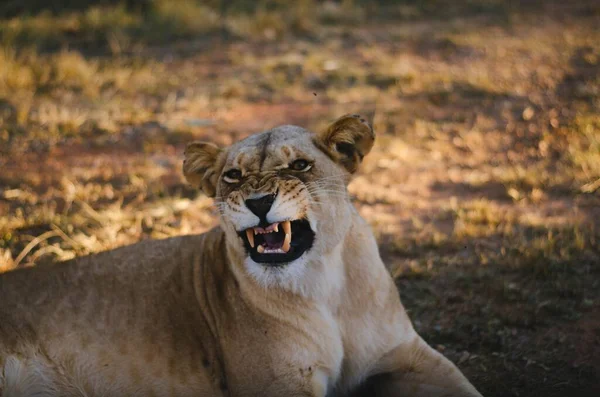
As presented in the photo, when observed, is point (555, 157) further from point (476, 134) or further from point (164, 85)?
point (164, 85)

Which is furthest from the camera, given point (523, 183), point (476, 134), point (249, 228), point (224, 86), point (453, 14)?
point (453, 14)

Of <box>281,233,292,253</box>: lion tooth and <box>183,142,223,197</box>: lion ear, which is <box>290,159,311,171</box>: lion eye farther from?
<box>183,142,223,197</box>: lion ear

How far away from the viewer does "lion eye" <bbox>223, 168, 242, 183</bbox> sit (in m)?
3.39

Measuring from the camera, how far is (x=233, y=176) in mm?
3422

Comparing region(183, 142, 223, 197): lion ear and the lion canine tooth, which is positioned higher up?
region(183, 142, 223, 197): lion ear

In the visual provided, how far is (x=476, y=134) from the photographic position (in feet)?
24.9

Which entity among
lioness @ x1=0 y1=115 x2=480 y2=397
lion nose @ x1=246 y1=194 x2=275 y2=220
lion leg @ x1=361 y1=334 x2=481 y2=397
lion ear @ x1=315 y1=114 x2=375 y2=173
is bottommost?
lion leg @ x1=361 y1=334 x2=481 y2=397

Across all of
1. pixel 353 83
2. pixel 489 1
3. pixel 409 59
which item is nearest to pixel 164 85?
pixel 353 83

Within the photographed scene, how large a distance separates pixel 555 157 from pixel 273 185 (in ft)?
15.0

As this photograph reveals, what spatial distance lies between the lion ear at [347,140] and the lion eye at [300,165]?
0.53 feet

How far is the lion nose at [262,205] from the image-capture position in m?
3.07

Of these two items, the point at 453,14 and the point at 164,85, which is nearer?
the point at 164,85

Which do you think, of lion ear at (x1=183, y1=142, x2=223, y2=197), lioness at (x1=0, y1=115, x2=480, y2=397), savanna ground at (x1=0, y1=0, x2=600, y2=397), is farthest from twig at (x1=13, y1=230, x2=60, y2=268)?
lion ear at (x1=183, y1=142, x2=223, y2=197)

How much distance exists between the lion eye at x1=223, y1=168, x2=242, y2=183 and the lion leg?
1097 millimetres
